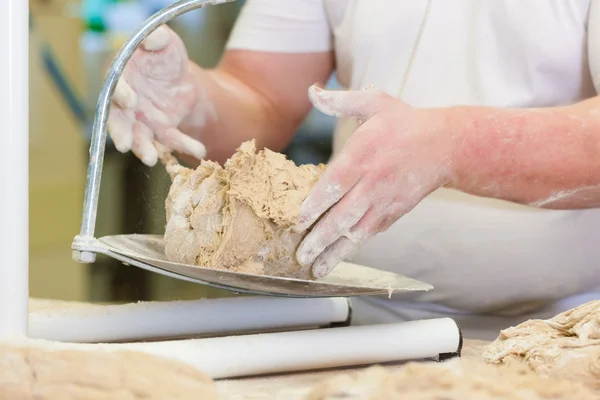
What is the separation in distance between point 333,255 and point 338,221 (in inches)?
2.5

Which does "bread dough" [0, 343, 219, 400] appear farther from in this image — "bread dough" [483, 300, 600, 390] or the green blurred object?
the green blurred object

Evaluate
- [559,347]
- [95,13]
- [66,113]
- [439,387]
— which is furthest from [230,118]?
[66,113]

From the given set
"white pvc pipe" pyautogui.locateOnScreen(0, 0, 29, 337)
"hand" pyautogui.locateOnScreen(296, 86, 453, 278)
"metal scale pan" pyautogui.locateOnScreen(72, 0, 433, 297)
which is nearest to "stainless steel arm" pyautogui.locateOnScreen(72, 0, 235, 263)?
"metal scale pan" pyautogui.locateOnScreen(72, 0, 433, 297)

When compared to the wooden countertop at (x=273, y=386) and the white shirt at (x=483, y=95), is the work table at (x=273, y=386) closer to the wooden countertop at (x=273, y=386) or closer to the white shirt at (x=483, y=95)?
the wooden countertop at (x=273, y=386)

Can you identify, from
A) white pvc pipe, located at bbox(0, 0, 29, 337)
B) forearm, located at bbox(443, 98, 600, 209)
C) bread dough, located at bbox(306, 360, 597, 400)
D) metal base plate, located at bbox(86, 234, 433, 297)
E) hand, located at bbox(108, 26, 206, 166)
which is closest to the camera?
bread dough, located at bbox(306, 360, 597, 400)

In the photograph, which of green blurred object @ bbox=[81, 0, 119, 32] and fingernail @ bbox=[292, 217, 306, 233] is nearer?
fingernail @ bbox=[292, 217, 306, 233]

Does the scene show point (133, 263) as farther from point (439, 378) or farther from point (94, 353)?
point (439, 378)

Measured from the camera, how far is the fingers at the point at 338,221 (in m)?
0.91

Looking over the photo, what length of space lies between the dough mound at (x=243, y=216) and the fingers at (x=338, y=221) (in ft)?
0.13

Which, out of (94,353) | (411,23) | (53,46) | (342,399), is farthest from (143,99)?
(53,46)

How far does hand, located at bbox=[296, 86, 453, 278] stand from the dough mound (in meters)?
0.04

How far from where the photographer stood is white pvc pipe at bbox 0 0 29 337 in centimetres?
77

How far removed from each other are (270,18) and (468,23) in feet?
1.37

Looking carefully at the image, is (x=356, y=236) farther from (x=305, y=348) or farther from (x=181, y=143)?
(x=181, y=143)
